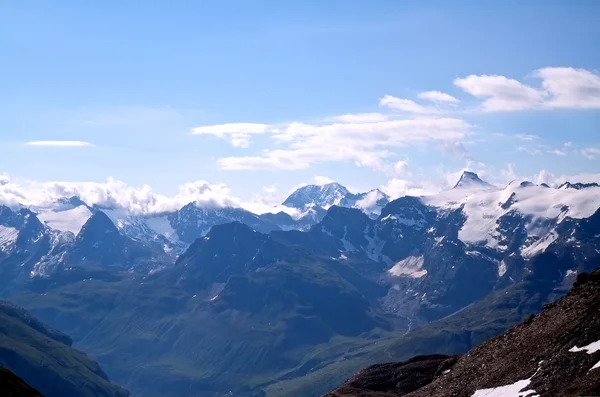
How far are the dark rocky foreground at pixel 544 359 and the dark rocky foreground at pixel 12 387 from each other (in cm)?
5879

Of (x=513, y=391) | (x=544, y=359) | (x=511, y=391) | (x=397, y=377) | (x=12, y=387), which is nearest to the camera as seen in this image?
(x=513, y=391)

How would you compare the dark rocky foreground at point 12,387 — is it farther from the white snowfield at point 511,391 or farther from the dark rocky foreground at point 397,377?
the white snowfield at point 511,391

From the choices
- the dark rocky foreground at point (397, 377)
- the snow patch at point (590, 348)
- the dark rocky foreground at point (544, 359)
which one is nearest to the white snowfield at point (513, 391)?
the dark rocky foreground at point (544, 359)

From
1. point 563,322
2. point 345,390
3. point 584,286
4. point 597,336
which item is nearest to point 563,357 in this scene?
point 597,336

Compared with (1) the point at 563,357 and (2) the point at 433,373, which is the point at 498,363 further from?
(2) the point at 433,373

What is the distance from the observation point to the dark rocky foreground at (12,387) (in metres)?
119

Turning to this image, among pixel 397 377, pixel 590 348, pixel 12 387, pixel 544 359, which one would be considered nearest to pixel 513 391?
pixel 544 359

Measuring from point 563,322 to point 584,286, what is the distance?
11.8 metres

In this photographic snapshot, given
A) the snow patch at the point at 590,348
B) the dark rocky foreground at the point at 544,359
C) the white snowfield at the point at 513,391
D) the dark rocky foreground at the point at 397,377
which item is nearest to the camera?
the dark rocky foreground at the point at 544,359

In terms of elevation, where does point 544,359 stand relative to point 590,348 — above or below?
below

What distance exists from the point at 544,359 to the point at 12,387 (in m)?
75.2

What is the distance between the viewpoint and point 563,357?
94.4 meters

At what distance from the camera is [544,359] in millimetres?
99375

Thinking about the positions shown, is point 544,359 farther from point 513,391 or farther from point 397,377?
point 397,377
